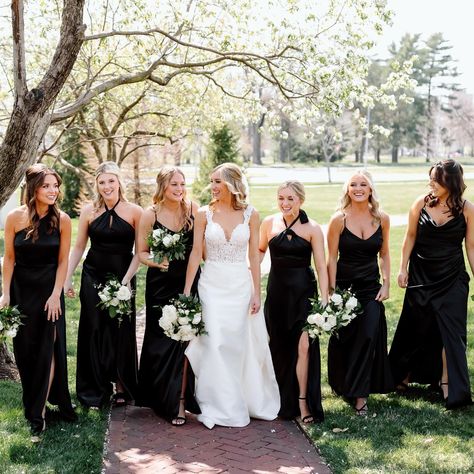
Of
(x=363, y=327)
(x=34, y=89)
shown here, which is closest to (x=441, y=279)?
(x=363, y=327)

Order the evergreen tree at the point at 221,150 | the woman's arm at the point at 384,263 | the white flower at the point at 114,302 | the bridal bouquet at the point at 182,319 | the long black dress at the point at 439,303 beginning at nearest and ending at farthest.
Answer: the bridal bouquet at the point at 182,319
the white flower at the point at 114,302
the long black dress at the point at 439,303
the woman's arm at the point at 384,263
the evergreen tree at the point at 221,150

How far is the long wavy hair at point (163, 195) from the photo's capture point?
6488 millimetres

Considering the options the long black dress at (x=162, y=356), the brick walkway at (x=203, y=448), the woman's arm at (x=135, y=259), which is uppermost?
the woman's arm at (x=135, y=259)

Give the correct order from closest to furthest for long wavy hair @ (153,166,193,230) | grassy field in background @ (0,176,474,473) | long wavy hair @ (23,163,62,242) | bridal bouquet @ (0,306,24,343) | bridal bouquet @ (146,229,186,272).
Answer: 1. grassy field in background @ (0,176,474,473)
2. bridal bouquet @ (0,306,24,343)
3. long wavy hair @ (23,163,62,242)
4. bridal bouquet @ (146,229,186,272)
5. long wavy hair @ (153,166,193,230)

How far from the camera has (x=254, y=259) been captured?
6.52 meters

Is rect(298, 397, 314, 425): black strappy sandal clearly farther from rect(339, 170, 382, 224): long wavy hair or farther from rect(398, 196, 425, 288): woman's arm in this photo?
rect(339, 170, 382, 224): long wavy hair

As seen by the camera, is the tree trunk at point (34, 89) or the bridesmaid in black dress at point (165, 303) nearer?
the bridesmaid in black dress at point (165, 303)

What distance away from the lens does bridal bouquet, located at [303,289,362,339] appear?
6199 mm

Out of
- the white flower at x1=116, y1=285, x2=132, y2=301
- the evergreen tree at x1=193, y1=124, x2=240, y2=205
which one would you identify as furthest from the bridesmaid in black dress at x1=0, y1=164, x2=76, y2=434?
the evergreen tree at x1=193, y1=124, x2=240, y2=205

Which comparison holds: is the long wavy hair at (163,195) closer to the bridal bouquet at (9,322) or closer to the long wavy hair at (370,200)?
the long wavy hair at (370,200)

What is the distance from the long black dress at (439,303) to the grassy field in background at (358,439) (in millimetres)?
341

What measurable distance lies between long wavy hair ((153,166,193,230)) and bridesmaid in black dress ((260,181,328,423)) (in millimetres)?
814

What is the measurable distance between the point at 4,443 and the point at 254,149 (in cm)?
8579

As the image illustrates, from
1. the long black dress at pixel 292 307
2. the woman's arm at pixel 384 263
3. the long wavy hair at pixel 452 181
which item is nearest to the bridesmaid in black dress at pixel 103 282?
the long black dress at pixel 292 307
